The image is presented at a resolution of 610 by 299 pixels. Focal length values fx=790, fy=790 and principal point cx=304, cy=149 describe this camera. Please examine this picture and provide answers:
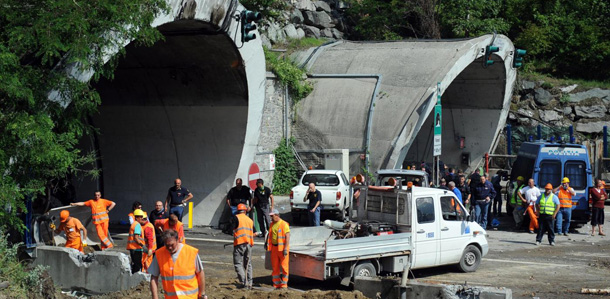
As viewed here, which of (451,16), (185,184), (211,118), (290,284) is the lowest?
(290,284)

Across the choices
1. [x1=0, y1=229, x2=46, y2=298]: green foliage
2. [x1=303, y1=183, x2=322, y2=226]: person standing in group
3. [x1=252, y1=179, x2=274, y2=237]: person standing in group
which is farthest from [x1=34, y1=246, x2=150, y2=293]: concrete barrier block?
[x1=303, y1=183, x2=322, y2=226]: person standing in group

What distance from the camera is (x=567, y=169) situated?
74.7 feet

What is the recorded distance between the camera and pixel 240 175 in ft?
75.6

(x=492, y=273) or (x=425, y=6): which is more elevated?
(x=425, y=6)

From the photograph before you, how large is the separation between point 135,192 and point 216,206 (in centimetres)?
302

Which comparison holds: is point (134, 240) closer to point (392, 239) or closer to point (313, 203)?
point (392, 239)

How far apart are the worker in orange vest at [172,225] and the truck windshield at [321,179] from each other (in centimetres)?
1000

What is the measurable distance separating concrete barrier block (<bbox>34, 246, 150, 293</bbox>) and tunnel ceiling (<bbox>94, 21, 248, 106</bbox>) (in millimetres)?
7779

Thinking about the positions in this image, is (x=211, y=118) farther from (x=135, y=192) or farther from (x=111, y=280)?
(x=111, y=280)

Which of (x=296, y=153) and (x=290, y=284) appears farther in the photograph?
(x=296, y=153)

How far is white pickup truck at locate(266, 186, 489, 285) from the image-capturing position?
14.1 metres

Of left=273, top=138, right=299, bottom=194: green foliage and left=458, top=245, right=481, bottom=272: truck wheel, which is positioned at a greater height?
left=273, top=138, right=299, bottom=194: green foliage

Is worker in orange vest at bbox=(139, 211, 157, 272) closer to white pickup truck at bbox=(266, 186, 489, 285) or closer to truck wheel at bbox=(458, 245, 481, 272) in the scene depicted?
white pickup truck at bbox=(266, 186, 489, 285)

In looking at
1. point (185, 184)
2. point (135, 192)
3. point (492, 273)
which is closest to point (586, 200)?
point (492, 273)
